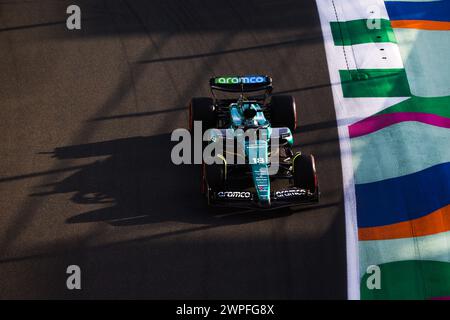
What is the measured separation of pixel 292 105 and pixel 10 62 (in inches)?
279

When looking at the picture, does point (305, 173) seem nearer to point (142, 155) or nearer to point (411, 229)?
point (411, 229)

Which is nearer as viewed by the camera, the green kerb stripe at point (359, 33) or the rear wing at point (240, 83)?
the rear wing at point (240, 83)

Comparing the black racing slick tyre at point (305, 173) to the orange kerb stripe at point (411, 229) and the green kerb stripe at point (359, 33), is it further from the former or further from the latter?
the green kerb stripe at point (359, 33)

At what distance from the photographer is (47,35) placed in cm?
2055

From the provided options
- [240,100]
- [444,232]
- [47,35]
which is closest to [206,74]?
[240,100]

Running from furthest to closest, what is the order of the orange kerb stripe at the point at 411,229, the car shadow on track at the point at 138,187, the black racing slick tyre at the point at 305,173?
the car shadow on track at the point at 138,187
the orange kerb stripe at the point at 411,229
the black racing slick tyre at the point at 305,173

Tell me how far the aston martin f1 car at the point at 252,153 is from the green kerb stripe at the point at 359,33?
3.79 metres

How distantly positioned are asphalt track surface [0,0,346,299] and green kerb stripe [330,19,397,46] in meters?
0.50

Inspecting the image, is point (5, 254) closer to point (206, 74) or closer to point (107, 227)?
Result: point (107, 227)

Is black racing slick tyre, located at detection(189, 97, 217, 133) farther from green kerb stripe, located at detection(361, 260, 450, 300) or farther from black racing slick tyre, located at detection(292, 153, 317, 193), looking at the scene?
green kerb stripe, located at detection(361, 260, 450, 300)

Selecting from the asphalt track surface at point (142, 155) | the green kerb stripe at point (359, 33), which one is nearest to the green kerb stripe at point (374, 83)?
the asphalt track surface at point (142, 155)

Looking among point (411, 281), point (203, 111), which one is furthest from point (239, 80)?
point (411, 281)

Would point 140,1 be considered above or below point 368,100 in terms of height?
above

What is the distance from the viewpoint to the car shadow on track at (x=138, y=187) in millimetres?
15883
